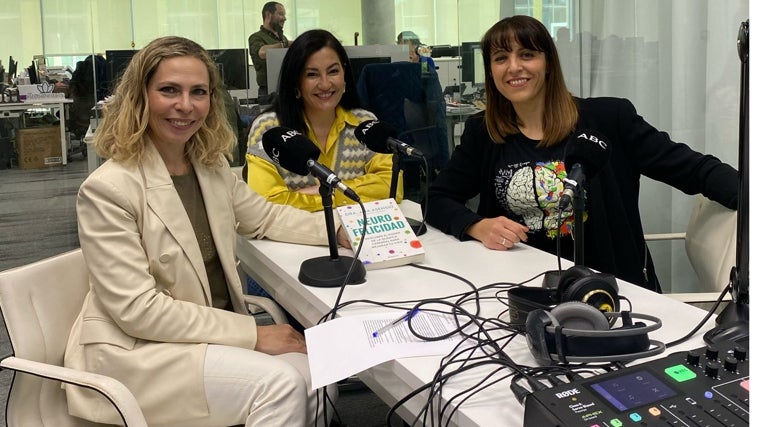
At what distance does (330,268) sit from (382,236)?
17 cm

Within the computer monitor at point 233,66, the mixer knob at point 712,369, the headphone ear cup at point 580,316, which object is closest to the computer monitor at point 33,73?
the computer monitor at point 233,66

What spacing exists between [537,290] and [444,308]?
0.20m

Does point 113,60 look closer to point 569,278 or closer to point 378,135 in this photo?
point 378,135

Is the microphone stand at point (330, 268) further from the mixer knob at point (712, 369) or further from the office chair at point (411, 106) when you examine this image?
the office chair at point (411, 106)

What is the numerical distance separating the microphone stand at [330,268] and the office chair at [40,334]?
19.6 inches

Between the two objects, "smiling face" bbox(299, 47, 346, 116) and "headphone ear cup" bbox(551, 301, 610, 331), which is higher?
"smiling face" bbox(299, 47, 346, 116)

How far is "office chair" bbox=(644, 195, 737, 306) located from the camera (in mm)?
1980

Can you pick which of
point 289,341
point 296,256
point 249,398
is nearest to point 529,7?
point 296,256

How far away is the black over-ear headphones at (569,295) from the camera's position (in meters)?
1.34

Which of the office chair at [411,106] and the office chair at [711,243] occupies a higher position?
the office chair at [411,106]

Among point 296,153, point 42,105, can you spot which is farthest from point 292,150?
point 42,105

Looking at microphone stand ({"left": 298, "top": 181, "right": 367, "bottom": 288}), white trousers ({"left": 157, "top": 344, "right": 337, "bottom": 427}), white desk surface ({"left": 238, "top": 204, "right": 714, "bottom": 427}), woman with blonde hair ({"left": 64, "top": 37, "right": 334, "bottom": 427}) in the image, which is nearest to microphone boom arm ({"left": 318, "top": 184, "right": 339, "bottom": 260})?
microphone stand ({"left": 298, "top": 181, "right": 367, "bottom": 288})

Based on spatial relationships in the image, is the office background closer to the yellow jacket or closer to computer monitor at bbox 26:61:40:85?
computer monitor at bbox 26:61:40:85

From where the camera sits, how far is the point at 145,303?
163cm
